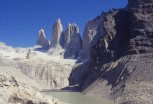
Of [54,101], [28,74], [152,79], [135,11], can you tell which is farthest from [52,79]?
[54,101]

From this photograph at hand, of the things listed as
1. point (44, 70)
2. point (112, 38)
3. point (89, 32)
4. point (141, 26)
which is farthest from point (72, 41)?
point (141, 26)

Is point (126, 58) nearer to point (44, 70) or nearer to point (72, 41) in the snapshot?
point (44, 70)

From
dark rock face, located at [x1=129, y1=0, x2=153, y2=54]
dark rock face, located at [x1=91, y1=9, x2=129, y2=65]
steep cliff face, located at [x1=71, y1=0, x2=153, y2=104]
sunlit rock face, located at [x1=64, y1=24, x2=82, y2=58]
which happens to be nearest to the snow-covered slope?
sunlit rock face, located at [x1=64, y1=24, x2=82, y2=58]

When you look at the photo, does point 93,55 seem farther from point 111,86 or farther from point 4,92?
point 4,92

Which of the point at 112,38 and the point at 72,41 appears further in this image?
the point at 72,41

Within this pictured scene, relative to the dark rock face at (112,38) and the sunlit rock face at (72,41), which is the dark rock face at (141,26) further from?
the sunlit rock face at (72,41)

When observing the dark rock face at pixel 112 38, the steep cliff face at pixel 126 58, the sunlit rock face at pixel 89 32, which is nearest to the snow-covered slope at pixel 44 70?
the sunlit rock face at pixel 89 32
